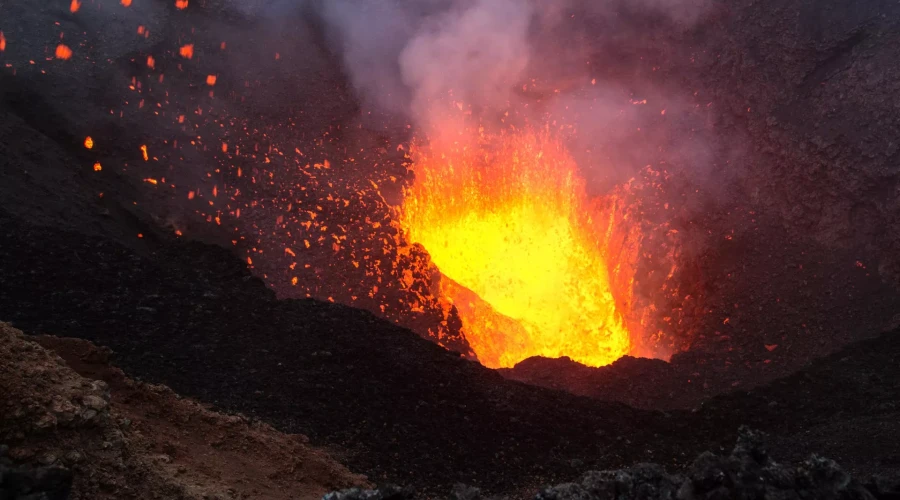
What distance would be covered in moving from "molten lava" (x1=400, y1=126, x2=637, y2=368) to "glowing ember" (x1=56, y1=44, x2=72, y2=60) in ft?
19.2

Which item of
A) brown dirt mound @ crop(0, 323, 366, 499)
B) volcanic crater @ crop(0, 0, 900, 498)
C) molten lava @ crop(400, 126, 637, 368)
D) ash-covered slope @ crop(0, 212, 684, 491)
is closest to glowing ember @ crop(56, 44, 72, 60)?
volcanic crater @ crop(0, 0, 900, 498)

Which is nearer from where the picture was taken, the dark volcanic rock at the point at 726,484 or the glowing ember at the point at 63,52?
the dark volcanic rock at the point at 726,484

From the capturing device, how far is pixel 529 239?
12.0 metres

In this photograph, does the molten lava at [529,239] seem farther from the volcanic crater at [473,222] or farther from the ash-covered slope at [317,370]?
the ash-covered slope at [317,370]

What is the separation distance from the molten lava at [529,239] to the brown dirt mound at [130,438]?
202 inches

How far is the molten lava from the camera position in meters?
10.9

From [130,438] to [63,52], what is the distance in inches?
336

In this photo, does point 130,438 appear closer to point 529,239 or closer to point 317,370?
point 317,370

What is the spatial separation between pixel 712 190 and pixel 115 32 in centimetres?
1039

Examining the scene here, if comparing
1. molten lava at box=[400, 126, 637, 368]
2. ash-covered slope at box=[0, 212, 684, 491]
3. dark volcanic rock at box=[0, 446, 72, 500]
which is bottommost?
dark volcanic rock at box=[0, 446, 72, 500]

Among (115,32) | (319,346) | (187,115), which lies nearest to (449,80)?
(187,115)

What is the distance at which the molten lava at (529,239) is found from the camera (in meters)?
10.9

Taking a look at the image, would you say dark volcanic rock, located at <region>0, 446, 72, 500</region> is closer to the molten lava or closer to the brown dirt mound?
the brown dirt mound

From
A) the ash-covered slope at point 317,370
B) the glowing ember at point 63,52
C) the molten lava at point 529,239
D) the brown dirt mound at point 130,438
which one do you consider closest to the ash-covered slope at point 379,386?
the ash-covered slope at point 317,370
